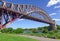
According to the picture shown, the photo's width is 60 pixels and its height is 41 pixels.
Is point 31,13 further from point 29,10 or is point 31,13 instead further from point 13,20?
point 13,20

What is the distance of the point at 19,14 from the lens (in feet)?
138

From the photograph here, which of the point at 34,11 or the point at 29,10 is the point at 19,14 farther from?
the point at 34,11

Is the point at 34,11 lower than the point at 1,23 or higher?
higher

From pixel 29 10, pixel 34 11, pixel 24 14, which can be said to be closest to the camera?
pixel 24 14

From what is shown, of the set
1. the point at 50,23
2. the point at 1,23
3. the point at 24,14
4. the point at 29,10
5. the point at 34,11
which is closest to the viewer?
the point at 1,23

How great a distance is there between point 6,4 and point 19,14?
4.50 meters

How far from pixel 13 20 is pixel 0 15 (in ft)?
10.3

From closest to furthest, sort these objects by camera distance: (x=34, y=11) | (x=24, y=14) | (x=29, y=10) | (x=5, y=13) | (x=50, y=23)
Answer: (x=5, y=13)
(x=24, y=14)
(x=29, y=10)
(x=34, y=11)
(x=50, y=23)

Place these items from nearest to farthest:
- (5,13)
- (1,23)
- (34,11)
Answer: (1,23) < (5,13) < (34,11)

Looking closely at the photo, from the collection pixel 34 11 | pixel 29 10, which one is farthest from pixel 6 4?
pixel 34 11

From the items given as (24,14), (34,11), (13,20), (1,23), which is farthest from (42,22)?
(1,23)

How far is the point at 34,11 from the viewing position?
171 ft

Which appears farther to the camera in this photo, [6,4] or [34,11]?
[34,11]

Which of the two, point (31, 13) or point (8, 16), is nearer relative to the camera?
point (8, 16)
